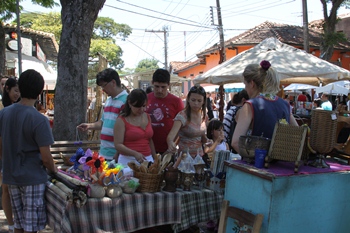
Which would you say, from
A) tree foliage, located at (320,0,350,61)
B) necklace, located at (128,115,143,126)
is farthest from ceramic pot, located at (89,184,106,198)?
tree foliage, located at (320,0,350,61)

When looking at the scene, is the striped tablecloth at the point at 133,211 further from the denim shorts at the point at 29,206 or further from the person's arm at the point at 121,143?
the person's arm at the point at 121,143

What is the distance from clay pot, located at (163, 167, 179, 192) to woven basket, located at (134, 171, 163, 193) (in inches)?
2.5

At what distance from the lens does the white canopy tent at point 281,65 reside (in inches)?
246

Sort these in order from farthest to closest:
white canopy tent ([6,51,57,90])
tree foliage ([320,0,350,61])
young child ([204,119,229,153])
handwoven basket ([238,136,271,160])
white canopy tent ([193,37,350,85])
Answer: tree foliage ([320,0,350,61]) → white canopy tent ([6,51,57,90]) → white canopy tent ([193,37,350,85]) → young child ([204,119,229,153]) → handwoven basket ([238,136,271,160])

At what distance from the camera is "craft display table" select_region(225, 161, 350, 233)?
233cm

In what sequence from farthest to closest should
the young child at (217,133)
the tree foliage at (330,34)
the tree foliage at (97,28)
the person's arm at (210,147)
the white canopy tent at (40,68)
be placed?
the tree foliage at (97,28), the tree foliage at (330,34), the white canopy tent at (40,68), the young child at (217,133), the person's arm at (210,147)

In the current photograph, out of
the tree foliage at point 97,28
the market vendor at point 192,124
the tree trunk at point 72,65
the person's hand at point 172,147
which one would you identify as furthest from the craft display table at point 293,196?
the tree foliage at point 97,28

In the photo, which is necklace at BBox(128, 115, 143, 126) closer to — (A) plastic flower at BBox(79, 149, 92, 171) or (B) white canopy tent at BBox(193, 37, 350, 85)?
(A) plastic flower at BBox(79, 149, 92, 171)

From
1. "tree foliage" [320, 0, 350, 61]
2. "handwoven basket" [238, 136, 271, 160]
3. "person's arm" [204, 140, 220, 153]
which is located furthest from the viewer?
"tree foliage" [320, 0, 350, 61]

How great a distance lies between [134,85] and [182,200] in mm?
24173

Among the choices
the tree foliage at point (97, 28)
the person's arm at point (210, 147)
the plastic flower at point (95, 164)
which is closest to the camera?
the plastic flower at point (95, 164)

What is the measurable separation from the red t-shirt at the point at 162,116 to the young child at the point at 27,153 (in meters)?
1.26

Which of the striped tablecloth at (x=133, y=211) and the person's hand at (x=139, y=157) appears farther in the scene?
the person's hand at (x=139, y=157)

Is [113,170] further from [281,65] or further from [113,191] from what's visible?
[281,65]
